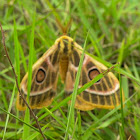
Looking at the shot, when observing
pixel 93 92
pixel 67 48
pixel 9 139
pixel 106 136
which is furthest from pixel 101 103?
pixel 9 139

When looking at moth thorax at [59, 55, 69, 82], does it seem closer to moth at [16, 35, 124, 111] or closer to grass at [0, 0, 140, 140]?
moth at [16, 35, 124, 111]

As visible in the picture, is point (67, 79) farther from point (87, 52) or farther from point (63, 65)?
point (87, 52)

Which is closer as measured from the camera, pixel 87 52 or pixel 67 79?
pixel 87 52

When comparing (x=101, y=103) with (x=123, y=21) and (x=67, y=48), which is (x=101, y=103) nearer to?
(x=67, y=48)

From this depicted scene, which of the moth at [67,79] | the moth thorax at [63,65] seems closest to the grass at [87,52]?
the moth at [67,79]

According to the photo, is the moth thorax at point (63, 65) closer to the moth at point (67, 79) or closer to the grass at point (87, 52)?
the moth at point (67, 79)

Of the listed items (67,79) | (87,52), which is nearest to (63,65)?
(67,79)
